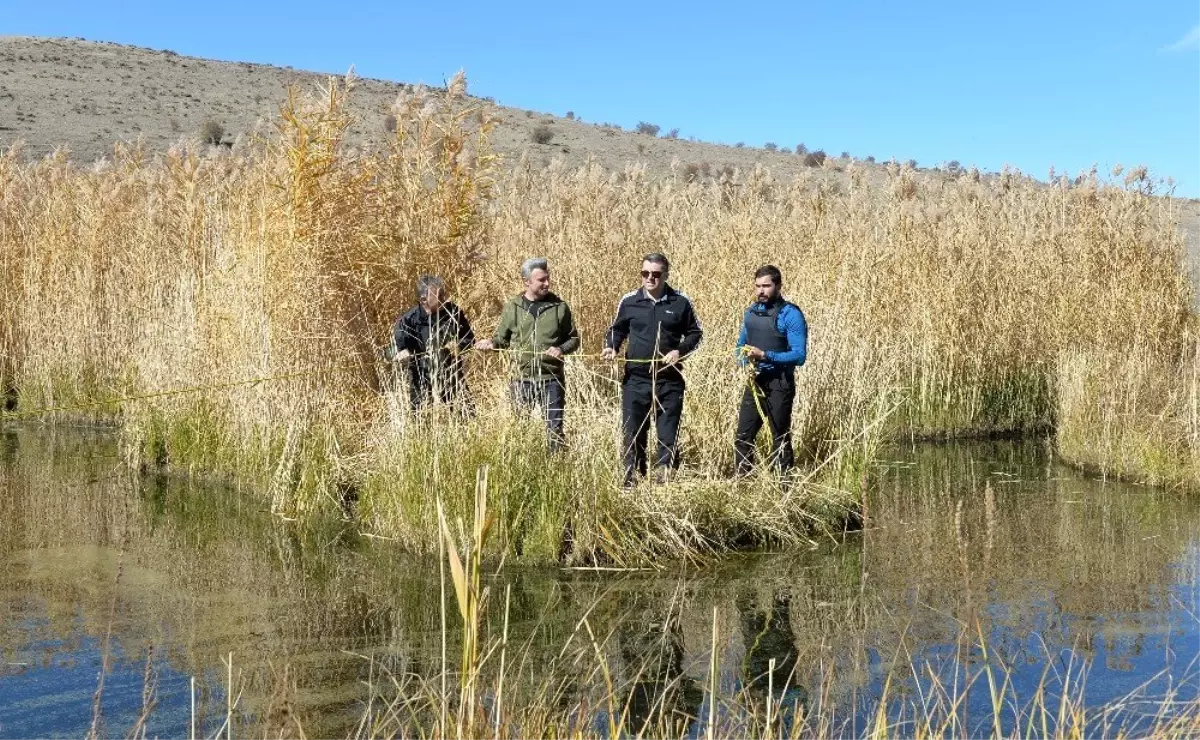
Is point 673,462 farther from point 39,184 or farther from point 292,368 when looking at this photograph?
point 39,184

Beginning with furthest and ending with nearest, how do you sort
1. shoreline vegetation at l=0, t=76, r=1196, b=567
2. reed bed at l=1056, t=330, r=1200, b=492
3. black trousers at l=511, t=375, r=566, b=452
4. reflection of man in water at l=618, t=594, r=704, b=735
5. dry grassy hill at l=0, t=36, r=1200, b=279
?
dry grassy hill at l=0, t=36, r=1200, b=279, reed bed at l=1056, t=330, r=1200, b=492, shoreline vegetation at l=0, t=76, r=1196, b=567, black trousers at l=511, t=375, r=566, b=452, reflection of man in water at l=618, t=594, r=704, b=735

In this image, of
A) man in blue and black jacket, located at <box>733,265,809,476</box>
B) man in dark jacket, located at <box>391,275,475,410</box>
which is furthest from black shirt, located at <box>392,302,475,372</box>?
man in blue and black jacket, located at <box>733,265,809,476</box>

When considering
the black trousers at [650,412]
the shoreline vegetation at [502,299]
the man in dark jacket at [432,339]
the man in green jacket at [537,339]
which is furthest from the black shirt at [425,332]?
the black trousers at [650,412]

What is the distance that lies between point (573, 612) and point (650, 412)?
2.30m

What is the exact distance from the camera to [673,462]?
8500 mm

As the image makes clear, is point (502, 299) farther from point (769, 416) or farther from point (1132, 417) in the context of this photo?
point (1132, 417)

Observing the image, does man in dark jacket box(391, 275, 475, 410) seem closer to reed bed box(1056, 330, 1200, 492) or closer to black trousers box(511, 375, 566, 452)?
black trousers box(511, 375, 566, 452)

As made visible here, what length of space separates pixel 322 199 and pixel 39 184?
6458 millimetres

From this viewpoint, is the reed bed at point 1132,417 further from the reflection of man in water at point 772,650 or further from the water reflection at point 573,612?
the reflection of man in water at point 772,650

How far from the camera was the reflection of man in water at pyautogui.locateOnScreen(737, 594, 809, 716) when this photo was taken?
16.7 ft

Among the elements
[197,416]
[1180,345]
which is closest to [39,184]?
[197,416]

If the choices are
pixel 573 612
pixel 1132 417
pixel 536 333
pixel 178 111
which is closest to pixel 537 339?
pixel 536 333

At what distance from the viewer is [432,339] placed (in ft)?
27.3

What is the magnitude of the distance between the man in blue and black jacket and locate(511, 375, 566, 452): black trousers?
1.25m
